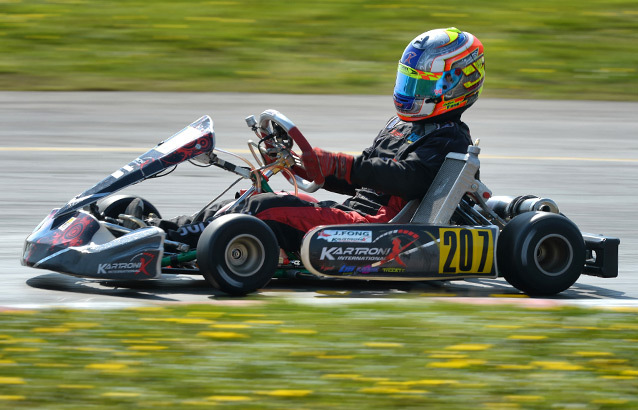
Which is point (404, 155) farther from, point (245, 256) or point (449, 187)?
point (245, 256)

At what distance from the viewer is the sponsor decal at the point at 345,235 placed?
5425 mm

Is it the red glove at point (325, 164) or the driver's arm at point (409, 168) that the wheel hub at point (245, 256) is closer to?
the red glove at point (325, 164)

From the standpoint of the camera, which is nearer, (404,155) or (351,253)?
(351,253)

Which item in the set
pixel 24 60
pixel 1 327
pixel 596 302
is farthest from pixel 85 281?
pixel 24 60

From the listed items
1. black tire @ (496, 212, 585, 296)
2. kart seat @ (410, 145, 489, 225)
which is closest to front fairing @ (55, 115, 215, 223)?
kart seat @ (410, 145, 489, 225)

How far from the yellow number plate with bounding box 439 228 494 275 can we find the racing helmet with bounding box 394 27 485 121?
0.68m

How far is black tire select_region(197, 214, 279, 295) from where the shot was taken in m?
5.20

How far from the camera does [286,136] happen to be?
5.83 m

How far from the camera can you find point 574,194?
8.45m

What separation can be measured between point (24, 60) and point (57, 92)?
1275 millimetres

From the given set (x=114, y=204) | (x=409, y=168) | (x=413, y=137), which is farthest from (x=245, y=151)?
(x=409, y=168)

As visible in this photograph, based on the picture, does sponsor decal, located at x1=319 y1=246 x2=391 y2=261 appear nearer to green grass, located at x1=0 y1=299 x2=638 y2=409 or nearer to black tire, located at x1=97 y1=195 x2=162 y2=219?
green grass, located at x1=0 y1=299 x2=638 y2=409

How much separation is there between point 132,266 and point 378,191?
1.36m

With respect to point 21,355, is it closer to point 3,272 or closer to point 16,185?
point 3,272
